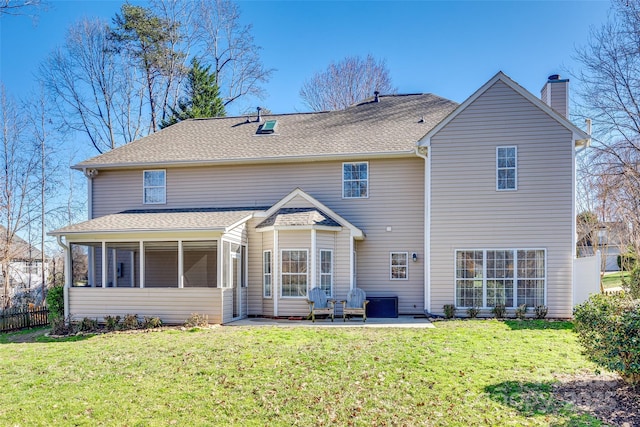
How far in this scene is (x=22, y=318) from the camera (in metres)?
14.4

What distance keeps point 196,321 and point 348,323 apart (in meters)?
4.08

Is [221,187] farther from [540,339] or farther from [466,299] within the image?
[540,339]

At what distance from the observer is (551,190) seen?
13.3 m

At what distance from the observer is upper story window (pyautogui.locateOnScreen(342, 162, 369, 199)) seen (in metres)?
15.2

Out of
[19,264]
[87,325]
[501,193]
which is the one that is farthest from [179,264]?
[19,264]

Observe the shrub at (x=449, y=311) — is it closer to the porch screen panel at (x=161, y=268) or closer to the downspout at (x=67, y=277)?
the porch screen panel at (x=161, y=268)

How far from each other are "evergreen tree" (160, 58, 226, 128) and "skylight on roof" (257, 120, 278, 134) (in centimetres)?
965

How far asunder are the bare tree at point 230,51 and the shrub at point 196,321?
19.5 metres

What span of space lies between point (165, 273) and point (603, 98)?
654 inches

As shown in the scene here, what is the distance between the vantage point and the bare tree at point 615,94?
586 inches

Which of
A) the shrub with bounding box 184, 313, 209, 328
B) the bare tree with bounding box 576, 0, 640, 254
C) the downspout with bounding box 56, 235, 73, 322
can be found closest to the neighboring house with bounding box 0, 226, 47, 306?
the downspout with bounding box 56, 235, 73, 322

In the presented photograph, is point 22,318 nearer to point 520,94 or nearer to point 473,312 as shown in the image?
point 473,312

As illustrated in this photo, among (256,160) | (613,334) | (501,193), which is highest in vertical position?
(256,160)

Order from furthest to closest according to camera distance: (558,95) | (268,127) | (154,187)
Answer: (268,127)
(154,187)
(558,95)
